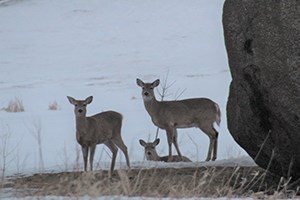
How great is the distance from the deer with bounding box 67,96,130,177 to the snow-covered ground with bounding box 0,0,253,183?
0.93ft

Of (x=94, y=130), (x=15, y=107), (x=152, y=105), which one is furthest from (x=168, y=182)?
(x=15, y=107)

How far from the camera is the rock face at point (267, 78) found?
10266mm

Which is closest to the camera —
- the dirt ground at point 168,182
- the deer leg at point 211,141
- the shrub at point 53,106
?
the dirt ground at point 168,182

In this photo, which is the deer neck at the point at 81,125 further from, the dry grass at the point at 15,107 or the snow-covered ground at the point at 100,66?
the dry grass at the point at 15,107

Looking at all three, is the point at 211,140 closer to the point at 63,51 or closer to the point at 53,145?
the point at 53,145

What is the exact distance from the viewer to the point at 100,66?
32406 millimetres

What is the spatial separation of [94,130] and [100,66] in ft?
64.7

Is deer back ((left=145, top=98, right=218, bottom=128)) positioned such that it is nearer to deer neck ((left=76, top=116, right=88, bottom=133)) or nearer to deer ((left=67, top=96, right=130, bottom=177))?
deer ((left=67, top=96, right=130, bottom=177))

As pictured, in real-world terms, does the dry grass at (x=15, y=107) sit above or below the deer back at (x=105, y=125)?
below

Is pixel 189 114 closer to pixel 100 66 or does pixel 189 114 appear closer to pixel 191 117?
pixel 191 117

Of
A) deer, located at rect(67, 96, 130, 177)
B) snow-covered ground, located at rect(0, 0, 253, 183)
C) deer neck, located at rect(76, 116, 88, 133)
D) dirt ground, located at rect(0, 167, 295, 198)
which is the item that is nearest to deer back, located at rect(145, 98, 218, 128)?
snow-covered ground, located at rect(0, 0, 253, 183)

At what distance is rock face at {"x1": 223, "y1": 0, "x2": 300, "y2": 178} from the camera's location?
10.3 m

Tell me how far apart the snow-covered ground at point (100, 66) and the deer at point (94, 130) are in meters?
0.28

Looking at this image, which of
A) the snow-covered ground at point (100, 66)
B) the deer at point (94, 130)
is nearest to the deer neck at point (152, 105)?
Result: the snow-covered ground at point (100, 66)
